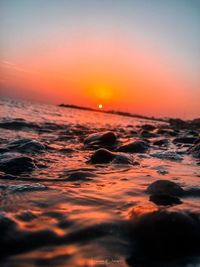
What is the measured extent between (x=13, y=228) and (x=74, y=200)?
0.79 meters

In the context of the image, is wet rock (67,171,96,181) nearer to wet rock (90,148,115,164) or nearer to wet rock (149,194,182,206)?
wet rock (90,148,115,164)

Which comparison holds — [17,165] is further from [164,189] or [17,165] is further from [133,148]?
[133,148]

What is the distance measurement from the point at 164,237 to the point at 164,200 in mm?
824

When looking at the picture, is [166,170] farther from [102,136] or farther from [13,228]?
[102,136]

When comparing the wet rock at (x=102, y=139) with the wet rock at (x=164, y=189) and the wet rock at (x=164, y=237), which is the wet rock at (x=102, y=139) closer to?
the wet rock at (x=164, y=189)

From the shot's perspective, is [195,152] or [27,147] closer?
[27,147]

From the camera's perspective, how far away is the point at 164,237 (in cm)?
186

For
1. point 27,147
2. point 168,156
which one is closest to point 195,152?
point 168,156

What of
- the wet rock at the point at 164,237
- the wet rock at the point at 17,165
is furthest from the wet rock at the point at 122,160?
the wet rock at the point at 164,237

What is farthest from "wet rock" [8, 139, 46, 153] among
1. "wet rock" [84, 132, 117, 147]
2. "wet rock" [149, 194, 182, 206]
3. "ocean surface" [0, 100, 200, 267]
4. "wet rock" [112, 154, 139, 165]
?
"wet rock" [149, 194, 182, 206]

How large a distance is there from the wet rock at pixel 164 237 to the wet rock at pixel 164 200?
0.39m

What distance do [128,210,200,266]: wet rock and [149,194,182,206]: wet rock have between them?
1.28 ft

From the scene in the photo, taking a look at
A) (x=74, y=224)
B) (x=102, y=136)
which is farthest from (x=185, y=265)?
(x=102, y=136)

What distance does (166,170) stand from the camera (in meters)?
4.50
